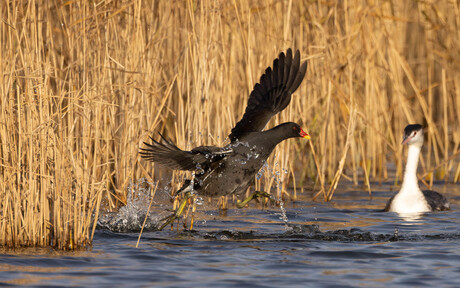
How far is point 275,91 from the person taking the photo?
20.5ft

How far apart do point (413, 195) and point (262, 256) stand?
2579mm

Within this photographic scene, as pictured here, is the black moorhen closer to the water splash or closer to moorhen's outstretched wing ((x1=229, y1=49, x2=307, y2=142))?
moorhen's outstretched wing ((x1=229, y1=49, x2=307, y2=142))

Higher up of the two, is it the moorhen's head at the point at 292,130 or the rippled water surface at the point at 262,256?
the moorhen's head at the point at 292,130

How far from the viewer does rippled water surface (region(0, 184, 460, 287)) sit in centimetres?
446

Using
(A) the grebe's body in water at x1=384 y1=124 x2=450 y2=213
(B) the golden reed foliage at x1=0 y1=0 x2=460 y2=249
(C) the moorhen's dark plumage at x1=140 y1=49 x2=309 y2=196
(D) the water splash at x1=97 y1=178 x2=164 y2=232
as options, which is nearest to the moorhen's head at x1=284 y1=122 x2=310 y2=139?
(C) the moorhen's dark plumage at x1=140 y1=49 x2=309 y2=196

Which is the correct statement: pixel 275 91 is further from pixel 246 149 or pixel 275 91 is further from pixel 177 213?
pixel 177 213

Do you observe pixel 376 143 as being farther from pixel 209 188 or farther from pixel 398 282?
pixel 398 282

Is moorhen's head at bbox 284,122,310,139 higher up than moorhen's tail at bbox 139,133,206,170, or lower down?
higher up

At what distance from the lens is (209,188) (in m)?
5.98

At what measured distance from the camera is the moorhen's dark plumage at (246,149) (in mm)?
5578

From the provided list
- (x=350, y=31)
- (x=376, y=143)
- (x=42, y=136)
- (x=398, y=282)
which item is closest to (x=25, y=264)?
(x=42, y=136)

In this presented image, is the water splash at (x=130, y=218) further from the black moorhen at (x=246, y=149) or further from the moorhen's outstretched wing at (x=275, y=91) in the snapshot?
the moorhen's outstretched wing at (x=275, y=91)

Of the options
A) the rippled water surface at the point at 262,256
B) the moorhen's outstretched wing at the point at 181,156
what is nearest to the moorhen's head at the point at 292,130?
the moorhen's outstretched wing at the point at 181,156

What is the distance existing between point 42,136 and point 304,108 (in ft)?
12.4
